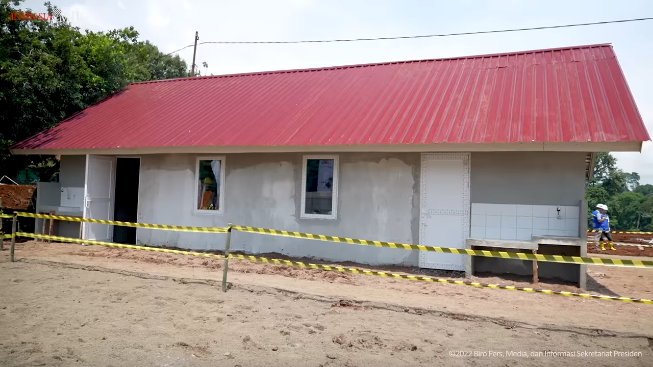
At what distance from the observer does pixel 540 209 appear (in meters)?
9.16

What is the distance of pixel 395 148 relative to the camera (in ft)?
31.8

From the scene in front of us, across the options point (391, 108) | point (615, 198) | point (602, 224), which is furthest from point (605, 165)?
point (391, 108)

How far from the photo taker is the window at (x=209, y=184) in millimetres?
12156

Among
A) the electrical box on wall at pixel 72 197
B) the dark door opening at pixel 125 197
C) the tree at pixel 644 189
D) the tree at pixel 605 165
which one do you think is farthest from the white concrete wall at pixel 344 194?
the tree at pixel 644 189

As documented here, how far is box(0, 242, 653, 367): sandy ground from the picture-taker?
15.9 ft

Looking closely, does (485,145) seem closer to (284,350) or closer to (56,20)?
(284,350)

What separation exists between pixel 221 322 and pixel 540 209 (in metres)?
6.44

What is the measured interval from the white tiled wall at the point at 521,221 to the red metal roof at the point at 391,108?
4.73 feet

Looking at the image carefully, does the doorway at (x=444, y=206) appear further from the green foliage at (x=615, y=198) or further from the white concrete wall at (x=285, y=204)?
the green foliage at (x=615, y=198)

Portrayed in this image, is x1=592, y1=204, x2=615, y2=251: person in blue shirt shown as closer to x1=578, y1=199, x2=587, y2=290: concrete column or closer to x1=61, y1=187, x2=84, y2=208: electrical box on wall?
x1=578, y1=199, x2=587, y2=290: concrete column

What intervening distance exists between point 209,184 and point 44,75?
6.13 m

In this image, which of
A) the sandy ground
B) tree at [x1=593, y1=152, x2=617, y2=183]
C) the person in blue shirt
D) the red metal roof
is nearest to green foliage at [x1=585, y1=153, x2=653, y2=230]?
tree at [x1=593, y1=152, x2=617, y2=183]

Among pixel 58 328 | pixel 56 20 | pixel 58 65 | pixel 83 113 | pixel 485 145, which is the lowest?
pixel 58 328

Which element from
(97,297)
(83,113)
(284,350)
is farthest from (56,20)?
(284,350)
